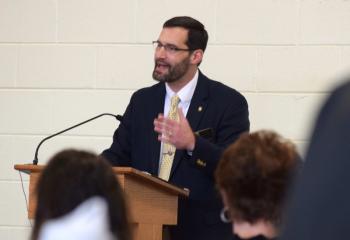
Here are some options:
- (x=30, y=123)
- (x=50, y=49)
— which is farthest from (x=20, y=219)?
(x=50, y=49)

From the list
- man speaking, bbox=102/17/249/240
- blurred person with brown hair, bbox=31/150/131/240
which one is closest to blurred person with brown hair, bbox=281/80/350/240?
blurred person with brown hair, bbox=31/150/131/240

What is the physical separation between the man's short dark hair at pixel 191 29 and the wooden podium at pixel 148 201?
945mm

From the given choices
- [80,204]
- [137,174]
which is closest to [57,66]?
[137,174]

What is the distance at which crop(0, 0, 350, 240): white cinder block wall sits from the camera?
14.7 ft

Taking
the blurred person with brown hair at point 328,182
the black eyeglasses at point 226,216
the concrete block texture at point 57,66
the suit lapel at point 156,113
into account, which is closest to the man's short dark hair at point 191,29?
the suit lapel at point 156,113

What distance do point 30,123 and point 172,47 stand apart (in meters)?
1.30

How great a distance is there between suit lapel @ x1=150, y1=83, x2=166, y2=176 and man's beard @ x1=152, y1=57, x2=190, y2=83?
0.05 m

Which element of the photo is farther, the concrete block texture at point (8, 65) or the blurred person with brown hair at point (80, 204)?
the concrete block texture at point (8, 65)

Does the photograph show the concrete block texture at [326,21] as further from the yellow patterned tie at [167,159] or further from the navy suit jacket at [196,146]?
the yellow patterned tie at [167,159]

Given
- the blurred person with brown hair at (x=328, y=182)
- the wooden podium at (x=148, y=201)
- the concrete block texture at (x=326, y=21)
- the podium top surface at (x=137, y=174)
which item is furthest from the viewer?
the concrete block texture at (x=326, y=21)

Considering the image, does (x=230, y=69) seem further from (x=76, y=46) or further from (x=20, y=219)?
(x=20, y=219)

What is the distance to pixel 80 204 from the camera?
153 centimetres

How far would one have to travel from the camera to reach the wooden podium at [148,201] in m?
3.05

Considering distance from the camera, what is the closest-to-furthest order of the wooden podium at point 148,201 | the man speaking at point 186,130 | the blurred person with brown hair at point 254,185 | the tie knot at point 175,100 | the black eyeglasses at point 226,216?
the blurred person with brown hair at point 254,185 → the black eyeglasses at point 226,216 → the wooden podium at point 148,201 → the man speaking at point 186,130 → the tie knot at point 175,100
